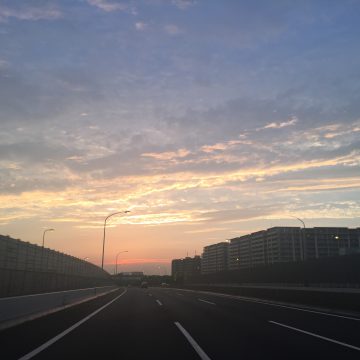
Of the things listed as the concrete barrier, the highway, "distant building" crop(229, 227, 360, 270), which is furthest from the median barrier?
"distant building" crop(229, 227, 360, 270)

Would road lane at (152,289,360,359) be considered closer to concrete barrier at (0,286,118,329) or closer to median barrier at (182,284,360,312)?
concrete barrier at (0,286,118,329)

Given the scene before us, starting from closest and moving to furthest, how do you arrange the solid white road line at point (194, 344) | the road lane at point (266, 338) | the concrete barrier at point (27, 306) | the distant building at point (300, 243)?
A: the solid white road line at point (194, 344), the road lane at point (266, 338), the concrete barrier at point (27, 306), the distant building at point (300, 243)

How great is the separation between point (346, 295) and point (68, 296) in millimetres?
16394

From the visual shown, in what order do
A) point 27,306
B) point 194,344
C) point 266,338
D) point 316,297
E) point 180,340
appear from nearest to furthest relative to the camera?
point 194,344 < point 180,340 < point 266,338 < point 27,306 < point 316,297

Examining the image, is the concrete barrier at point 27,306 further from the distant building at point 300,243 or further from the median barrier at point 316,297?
the distant building at point 300,243

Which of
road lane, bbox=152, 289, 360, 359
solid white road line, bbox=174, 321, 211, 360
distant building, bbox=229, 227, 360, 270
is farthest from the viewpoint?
distant building, bbox=229, 227, 360, 270

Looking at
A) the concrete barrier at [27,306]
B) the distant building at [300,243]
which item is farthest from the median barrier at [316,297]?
the distant building at [300,243]

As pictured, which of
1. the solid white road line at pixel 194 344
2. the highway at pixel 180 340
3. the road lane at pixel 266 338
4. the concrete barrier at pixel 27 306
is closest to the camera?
the solid white road line at pixel 194 344

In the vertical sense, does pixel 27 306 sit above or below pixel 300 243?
below

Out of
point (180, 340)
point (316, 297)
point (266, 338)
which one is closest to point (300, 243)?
point (316, 297)

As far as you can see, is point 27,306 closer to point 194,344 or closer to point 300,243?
point 194,344

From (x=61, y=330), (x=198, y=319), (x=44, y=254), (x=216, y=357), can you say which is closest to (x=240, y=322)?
(x=198, y=319)

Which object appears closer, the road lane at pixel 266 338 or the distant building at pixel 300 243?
the road lane at pixel 266 338

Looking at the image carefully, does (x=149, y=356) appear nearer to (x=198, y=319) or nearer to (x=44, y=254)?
(x=198, y=319)
